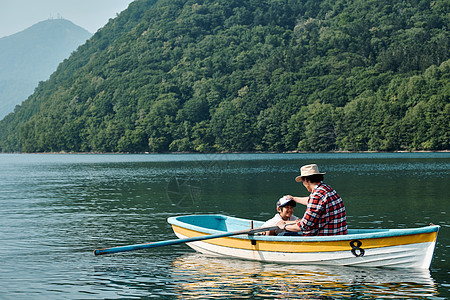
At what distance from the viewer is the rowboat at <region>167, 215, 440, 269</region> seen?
1551 cm

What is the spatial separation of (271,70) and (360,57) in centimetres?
3246

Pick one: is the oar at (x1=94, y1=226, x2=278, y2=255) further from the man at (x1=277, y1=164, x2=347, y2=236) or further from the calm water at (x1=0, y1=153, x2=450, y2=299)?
the man at (x1=277, y1=164, x2=347, y2=236)

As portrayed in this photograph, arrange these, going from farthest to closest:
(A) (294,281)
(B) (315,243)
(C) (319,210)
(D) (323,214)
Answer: (B) (315,243) → (D) (323,214) → (C) (319,210) → (A) (294,281)

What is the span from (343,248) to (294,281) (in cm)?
179

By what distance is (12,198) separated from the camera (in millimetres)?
41906

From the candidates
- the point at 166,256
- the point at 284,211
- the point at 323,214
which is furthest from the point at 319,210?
the point at 166,256

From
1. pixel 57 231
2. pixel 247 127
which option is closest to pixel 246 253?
pixel 57 231

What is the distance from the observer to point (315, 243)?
53.9 ft

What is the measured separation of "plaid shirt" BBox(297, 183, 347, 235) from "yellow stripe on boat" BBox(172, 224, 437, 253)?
0.37 meters

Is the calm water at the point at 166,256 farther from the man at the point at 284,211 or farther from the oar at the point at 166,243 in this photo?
the man at the point at 284,211

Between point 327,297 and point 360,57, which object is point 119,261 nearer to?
point 327,297

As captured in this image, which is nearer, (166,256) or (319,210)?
A: (319,210)

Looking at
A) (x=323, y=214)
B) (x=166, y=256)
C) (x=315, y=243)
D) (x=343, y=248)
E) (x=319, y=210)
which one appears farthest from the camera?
(x=166, y=256)

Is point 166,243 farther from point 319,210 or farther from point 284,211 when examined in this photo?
point 319,210
